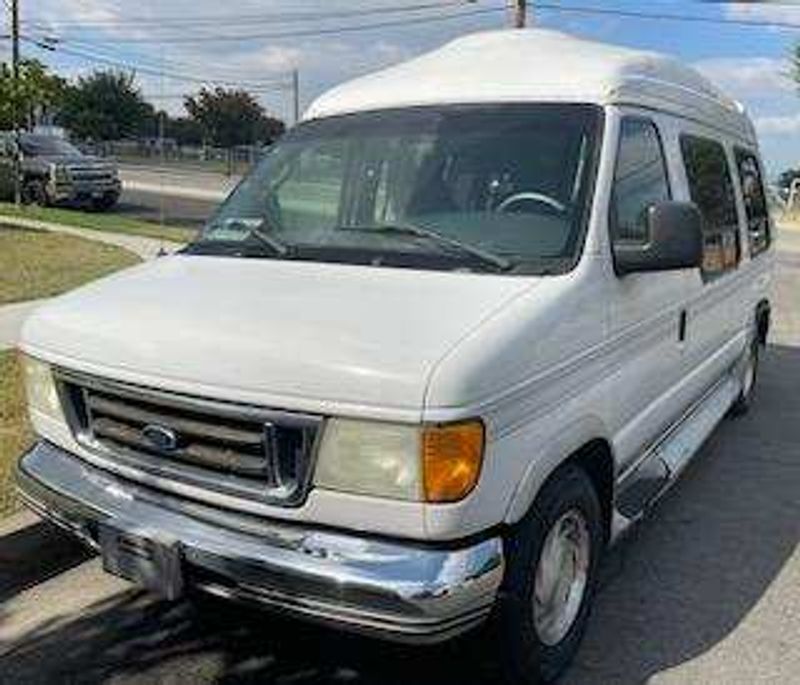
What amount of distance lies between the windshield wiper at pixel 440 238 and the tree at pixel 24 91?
18.4 m

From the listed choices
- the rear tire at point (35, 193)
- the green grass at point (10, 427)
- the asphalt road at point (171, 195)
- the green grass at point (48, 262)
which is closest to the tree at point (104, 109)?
the asphalt road at point (171, 195)

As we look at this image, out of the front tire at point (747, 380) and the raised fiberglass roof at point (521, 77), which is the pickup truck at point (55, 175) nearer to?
the front tire at point (747, 380)

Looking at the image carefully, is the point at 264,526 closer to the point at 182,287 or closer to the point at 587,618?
the point at 182,287

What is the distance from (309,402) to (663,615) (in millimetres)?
2136

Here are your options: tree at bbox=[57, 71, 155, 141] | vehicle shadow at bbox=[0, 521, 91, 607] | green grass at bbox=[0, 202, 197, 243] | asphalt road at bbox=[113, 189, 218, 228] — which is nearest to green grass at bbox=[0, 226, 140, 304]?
green grass at bbox=[0, 202, 197, 243]

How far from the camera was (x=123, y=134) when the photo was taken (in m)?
89.6

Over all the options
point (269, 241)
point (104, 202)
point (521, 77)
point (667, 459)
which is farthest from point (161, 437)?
point (104, 202)

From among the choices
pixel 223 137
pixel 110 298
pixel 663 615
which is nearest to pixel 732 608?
pixel 663 615

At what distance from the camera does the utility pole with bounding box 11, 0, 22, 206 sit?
70.5 feet

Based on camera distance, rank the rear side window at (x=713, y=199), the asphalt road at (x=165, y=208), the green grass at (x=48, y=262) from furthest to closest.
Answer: the asphalt road at (x=165, y=208), the green grass at (x=48, y=262), the rear side window at (x=713, y=199)

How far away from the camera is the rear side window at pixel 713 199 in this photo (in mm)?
5898

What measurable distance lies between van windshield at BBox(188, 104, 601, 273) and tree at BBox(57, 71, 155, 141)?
8252 cm

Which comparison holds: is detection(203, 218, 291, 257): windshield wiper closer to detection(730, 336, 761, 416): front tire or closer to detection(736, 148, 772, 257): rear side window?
detection(736, 148, 772, 257): rear side window

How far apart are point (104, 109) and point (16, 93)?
69.3m
